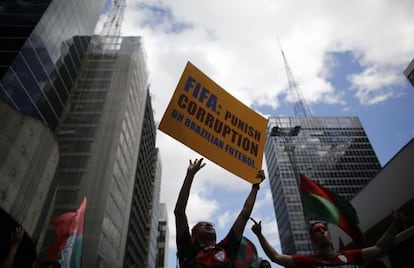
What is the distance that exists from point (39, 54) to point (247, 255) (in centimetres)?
2847

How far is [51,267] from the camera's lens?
3.72 m

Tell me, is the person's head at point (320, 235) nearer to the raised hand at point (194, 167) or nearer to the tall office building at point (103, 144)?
the raised hand at point (194, 167)

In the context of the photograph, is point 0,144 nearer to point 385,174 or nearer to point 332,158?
point 385,174

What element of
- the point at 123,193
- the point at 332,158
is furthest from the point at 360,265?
the point at 332,158

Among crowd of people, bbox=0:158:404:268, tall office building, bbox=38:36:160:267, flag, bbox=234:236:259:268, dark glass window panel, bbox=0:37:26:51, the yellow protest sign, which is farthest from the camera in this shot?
tall office building, bbox=38:36:160:267

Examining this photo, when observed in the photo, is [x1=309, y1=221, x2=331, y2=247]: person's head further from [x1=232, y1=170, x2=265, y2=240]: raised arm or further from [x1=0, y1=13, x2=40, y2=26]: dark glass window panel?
[x1=0, y1=13, x2=40, y2=26]: dark glass window panel

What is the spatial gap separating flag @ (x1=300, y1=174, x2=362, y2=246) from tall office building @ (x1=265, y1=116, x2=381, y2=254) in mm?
75386

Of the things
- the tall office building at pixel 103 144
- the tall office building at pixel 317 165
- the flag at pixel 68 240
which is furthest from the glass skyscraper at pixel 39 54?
the tall office building at pixel 317 165

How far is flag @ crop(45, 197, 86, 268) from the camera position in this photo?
680 centimetres

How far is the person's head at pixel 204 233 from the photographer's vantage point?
267 cm

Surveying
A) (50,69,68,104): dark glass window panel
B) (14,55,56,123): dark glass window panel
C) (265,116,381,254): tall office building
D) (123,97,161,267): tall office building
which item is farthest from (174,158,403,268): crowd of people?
(265,116,381,254): tall office building

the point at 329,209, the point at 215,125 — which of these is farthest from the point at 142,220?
the point at 215,125

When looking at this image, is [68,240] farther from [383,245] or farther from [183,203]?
[383,245]

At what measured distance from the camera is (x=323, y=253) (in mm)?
2906
